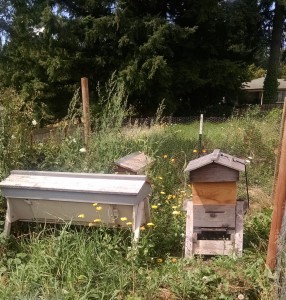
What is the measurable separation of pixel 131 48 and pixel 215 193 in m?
A: 15.0

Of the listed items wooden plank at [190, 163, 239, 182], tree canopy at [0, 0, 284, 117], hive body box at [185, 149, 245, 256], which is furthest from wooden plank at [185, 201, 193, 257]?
tree canopy at [0, 0, 284, 117]

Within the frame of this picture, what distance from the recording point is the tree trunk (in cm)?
2395

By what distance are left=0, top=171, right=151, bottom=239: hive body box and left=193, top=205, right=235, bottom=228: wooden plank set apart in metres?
0.57

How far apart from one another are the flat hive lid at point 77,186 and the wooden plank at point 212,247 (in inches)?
29.0

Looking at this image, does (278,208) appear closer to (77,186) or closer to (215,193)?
(215,193)

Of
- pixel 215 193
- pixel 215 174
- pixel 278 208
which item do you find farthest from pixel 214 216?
pixel 278 208

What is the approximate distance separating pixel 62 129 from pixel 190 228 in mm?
2918

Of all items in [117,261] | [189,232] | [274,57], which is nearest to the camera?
[117,261]

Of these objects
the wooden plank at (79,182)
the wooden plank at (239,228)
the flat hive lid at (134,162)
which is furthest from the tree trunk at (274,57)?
the wooden plank at (79,182)

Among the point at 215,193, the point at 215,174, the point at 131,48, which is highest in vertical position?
the point at 131,48

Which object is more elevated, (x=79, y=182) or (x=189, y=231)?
(x=79, y=182)

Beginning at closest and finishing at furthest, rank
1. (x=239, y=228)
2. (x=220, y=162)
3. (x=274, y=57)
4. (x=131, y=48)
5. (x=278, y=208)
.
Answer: (x=278, y=208)
(x=220, y=162)
(x=239, y=228)
(x=131, y=48)
(x=274, y=57)

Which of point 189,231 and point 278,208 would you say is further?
point 189,231

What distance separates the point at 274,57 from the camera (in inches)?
986
